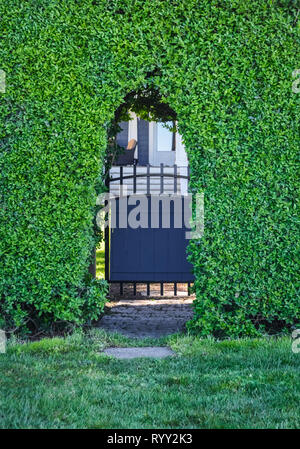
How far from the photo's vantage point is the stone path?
19.7 ft

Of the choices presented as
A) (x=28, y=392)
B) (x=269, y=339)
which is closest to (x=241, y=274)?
(x=269, y=339)

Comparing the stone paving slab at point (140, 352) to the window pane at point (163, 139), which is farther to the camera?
the window pane at point (163, 139)

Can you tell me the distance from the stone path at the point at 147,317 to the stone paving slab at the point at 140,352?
0.63 meters

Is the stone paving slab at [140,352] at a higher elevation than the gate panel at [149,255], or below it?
below

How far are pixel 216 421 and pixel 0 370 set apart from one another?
77.3 inches

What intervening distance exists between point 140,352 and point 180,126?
2.37 metres

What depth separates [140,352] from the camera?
4938mm

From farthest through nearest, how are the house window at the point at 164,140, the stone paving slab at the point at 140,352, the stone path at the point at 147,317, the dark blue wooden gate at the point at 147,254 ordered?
1. the house window at the point at 164,140
2. the dark blue wooden gate at the point at 147,254
3. the stone path at the point at 147,317
4. the stone paving slab at the point at 140,352

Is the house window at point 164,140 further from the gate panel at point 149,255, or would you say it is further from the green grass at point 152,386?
the green grass at point 152,386

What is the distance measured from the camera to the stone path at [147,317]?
6.00m

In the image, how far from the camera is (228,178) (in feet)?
17.0

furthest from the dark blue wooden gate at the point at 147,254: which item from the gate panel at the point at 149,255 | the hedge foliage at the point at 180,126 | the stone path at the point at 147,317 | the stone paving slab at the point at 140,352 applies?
the stone paving slab at the point at 140,352

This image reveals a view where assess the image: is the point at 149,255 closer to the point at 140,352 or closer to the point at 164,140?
the point at 140,352

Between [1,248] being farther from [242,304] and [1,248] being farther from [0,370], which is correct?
[242,304]
